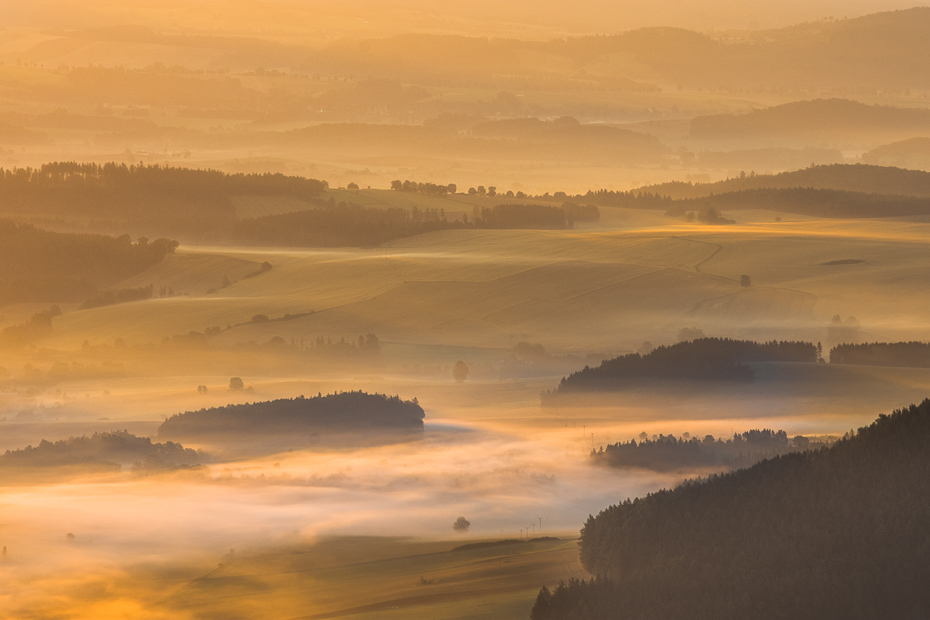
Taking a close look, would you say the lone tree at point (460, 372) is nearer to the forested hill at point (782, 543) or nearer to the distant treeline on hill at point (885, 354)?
the distant treeline on hill at point (885, 354)

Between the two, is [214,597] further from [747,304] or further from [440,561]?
[747,304]

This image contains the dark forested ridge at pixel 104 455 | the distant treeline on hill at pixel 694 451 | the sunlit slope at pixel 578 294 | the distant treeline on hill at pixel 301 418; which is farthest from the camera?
the sunlit slope at pixel 578 294

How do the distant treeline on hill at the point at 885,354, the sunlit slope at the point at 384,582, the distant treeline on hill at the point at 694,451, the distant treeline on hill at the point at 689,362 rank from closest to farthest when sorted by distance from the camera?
the sunlit slope at the point at 384,582 < the distant treeline on hill at the point at 694,451 < the distant treeline on hill at the point at 689,362 < the distant treeline on hill at the point at 885,354

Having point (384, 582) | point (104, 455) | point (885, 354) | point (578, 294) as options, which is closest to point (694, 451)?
point (384, 582)

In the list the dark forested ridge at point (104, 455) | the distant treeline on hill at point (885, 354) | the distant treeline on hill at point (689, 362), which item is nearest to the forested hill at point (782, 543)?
the dark forested ridge at point (104, 455)

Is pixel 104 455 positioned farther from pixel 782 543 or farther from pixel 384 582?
pixel 782 543

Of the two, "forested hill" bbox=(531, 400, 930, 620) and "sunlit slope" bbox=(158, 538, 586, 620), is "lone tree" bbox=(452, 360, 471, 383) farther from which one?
"forested hill" bbox=(531, 400, 930, 620)
